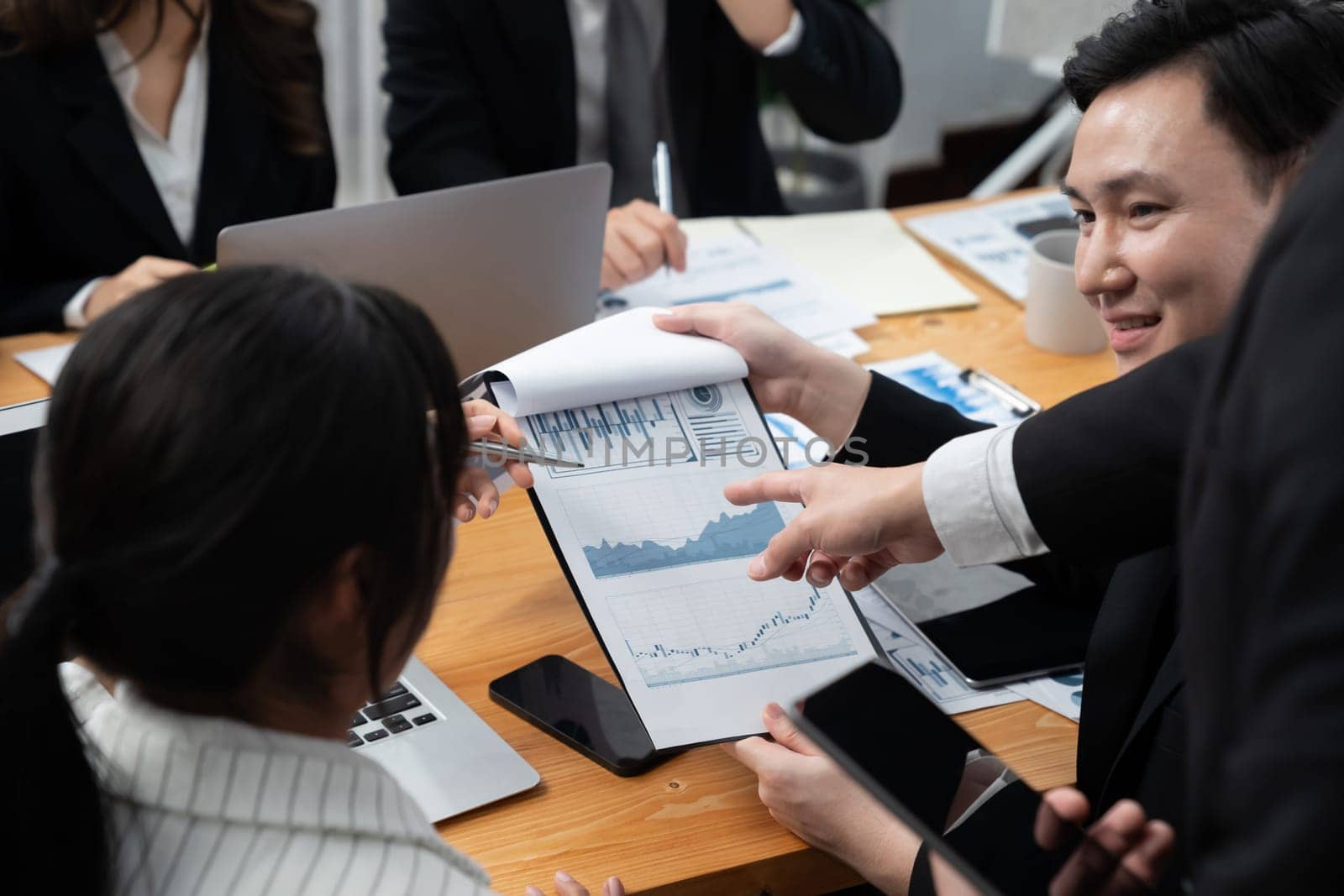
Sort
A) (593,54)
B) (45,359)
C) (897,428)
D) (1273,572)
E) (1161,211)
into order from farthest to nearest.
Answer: (593,54) → (45,359) → (897,428) → (1161,211) → (1273,572)

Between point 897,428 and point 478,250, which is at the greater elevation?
point 478,250

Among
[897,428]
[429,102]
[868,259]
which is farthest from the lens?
[429,102]

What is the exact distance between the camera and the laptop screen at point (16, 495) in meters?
0.91

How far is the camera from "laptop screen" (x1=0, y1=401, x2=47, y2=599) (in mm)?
914

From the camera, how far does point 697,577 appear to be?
1.02 metres

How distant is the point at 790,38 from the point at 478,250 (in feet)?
2.65

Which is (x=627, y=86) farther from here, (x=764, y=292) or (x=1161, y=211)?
(x=1161, y=211)

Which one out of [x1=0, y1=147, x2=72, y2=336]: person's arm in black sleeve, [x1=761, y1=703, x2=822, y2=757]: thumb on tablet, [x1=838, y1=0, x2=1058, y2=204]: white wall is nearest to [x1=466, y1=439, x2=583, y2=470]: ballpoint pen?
[x1=761, y1=703, x2=822, y2=757]: thumb on tablet

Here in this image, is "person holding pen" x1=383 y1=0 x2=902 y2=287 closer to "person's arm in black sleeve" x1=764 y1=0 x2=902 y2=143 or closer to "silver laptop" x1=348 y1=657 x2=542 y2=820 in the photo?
"person's arm in black sleeve" x1=764 y1=0 x2=902 y2=143

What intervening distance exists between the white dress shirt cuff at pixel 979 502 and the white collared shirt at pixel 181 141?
4.25 feet

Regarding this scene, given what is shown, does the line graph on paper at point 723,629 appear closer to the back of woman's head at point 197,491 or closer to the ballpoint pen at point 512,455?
the ballpoint pen at point 512,455

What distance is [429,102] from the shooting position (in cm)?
189

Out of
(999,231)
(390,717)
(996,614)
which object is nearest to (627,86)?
(999,231)

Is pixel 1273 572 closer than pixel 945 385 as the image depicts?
Yes
